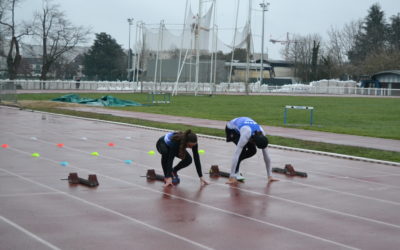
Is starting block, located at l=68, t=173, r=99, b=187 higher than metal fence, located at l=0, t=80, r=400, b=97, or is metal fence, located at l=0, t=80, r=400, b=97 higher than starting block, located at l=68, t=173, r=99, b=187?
metal fence, located at l=0, t=80, r=400, b=97

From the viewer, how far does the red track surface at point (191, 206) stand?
766 centimetres

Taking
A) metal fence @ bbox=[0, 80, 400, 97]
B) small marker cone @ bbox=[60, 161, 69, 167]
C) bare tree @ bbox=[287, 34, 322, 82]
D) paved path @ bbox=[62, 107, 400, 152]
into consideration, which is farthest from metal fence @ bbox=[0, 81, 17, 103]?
bare tree @ bbox=[287, 34, 322, 82]

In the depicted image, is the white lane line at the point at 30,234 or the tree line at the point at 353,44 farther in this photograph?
the tree line at the point at 353,44

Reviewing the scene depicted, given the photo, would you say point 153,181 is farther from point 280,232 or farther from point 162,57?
point 162,57

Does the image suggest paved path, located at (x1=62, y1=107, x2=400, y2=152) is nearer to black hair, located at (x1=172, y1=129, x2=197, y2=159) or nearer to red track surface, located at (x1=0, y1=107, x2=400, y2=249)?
red track surface, located at (x1=0, y1=107, x2=400, y2=249)

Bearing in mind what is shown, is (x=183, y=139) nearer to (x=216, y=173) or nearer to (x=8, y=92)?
(x=216, y=173)

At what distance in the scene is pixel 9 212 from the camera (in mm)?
8789

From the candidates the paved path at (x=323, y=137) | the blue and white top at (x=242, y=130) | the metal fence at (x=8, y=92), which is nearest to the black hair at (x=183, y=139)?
the blue and white top at (x=242, y=130)

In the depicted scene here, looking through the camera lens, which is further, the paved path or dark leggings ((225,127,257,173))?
the paved path

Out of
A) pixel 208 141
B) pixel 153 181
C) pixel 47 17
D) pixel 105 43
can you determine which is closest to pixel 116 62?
pixel 105 43

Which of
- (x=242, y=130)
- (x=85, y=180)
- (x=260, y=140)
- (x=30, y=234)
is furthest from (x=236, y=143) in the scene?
(x=30, y=234)

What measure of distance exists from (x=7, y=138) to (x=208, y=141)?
5.92 m

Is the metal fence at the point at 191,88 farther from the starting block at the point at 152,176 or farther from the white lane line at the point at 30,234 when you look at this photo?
the white lane line at the point at 30,234

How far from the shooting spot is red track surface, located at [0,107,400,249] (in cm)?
766
